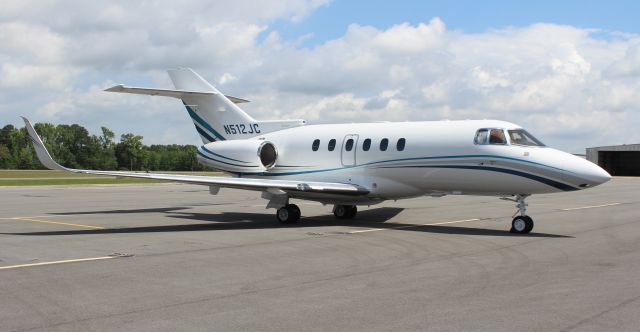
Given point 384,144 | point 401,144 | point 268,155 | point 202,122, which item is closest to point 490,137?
point 401,144

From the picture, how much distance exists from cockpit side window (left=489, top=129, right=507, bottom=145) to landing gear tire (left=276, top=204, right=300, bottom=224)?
5761mm

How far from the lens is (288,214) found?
58.6 feet

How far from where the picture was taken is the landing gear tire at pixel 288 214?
1789 centimetres

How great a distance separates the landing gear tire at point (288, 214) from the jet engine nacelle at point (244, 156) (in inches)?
92.0

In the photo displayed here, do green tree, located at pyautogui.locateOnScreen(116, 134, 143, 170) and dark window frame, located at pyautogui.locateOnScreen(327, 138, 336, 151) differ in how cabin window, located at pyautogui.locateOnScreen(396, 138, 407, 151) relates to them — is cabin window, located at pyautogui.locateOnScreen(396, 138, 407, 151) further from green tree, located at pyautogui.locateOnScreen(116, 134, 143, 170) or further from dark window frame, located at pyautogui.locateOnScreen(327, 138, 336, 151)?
green tree, located at pyautogui.locateOnScreen(116, 134, 143, 170)

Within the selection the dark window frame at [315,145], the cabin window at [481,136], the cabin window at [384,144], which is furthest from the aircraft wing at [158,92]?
the cabin window at [481,136]

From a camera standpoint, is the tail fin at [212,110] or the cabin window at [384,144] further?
the tail fin at [212,110]

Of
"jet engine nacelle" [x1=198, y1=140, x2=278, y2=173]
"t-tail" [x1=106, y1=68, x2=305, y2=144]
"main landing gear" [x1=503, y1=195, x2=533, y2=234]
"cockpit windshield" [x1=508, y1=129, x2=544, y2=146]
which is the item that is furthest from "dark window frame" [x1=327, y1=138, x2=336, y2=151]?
"main landing gear" [x1=503, y1=195, x2=533, y2=234]

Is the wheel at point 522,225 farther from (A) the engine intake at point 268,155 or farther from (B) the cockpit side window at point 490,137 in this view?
(A) the engine intake at point 268,155

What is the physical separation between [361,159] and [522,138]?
15.0 feet

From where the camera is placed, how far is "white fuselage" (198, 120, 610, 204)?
47.9ft

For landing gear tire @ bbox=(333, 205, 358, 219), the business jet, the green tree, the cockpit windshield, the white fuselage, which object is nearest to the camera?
the white fuselage

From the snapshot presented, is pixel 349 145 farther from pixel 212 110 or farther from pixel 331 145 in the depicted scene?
pixel 212 110

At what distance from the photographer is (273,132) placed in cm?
2083
